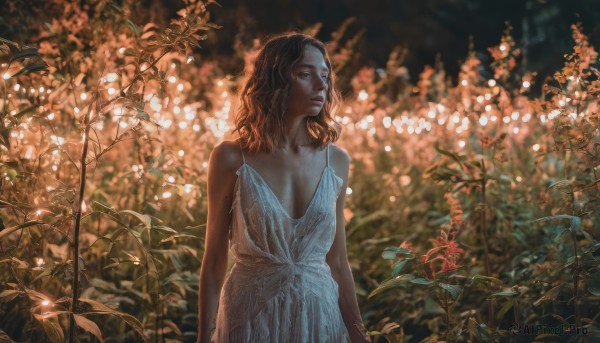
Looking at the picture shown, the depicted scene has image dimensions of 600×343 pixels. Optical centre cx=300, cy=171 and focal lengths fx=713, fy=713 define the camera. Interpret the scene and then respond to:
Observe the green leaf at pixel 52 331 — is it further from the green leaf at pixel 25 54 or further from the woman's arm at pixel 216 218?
the green leaf at pixel 25 54

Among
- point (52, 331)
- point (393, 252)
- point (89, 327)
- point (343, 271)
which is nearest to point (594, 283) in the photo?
point (393, 252)

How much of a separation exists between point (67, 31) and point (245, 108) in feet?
6.44

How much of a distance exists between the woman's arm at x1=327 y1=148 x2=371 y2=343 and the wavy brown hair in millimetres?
129

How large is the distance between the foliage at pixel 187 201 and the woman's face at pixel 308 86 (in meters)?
0.41

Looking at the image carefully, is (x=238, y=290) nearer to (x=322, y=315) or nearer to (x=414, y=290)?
(x=322, y=315)

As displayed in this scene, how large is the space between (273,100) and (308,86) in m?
0.14

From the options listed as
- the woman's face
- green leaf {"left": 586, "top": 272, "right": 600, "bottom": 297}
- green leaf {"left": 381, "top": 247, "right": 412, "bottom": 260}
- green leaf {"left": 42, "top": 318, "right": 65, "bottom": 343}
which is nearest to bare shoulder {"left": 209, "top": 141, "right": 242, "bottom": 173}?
the woman's face

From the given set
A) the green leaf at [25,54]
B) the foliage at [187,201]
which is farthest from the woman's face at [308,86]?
the green leaf at [25,54]

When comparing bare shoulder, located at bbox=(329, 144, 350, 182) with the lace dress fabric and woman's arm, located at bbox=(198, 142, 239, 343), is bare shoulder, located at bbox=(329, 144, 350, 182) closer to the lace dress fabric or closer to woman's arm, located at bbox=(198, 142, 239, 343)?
the lace dress fabric

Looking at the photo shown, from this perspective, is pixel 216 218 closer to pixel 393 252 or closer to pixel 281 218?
pixel 281 218

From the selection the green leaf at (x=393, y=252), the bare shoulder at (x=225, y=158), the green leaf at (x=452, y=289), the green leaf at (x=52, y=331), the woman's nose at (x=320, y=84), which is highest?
the woman's nose at (x=320, y=84)

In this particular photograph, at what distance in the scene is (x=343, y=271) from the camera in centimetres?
268

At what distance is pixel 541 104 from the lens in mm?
2867

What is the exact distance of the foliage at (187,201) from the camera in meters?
2.42
